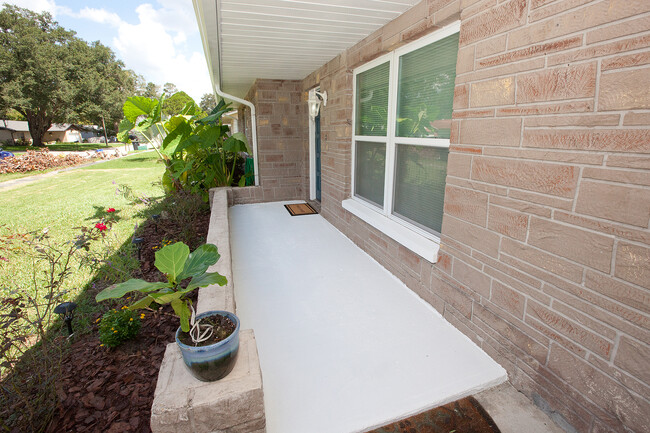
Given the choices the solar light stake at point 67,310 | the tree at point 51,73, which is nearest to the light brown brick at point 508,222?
the solar light stake at point 67,310

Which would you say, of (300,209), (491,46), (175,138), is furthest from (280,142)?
(491,46)

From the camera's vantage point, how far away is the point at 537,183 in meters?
1.77

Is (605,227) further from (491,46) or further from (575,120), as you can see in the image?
(491,46)

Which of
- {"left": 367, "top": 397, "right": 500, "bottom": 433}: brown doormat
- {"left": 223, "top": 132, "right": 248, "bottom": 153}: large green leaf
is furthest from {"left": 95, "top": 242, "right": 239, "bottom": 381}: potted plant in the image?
{"left": 223, "top": 132, "right": 248, "bottom": 153}: large green leaf

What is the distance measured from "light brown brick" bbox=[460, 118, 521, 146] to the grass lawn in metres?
4.05

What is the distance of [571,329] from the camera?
5.49 feet

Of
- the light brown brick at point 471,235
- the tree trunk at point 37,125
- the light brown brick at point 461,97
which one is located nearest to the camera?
the light brown brick at point 471,235

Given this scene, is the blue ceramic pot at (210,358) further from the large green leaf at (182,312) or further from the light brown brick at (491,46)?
the light brown brick at (491,46)

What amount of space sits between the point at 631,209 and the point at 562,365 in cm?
89

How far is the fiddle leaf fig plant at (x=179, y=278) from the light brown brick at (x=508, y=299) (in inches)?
65.8

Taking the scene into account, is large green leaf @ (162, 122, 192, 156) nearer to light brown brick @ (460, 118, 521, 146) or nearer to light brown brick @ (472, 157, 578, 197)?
light brown brick @ (460, 118, 521, 146)

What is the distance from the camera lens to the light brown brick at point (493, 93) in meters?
1.90

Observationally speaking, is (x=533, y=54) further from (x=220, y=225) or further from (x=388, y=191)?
(x=220, y=225)

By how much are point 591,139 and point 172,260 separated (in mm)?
2130
